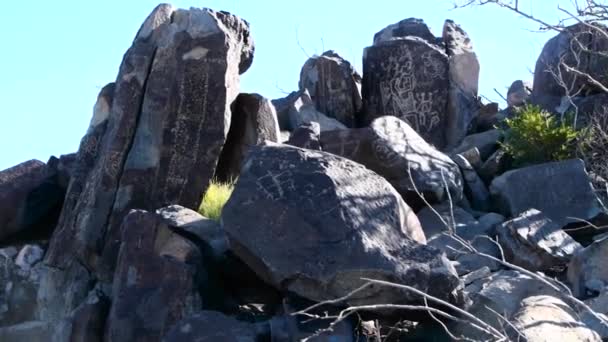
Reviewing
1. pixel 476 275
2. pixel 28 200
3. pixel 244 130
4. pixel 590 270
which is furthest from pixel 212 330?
pixel 28 200

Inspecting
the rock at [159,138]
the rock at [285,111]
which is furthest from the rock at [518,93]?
the rock at [159,138]

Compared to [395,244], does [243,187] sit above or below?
above

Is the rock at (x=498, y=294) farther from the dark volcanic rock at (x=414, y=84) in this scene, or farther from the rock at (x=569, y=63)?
the dark volcanic rock at (x=414, y=84)

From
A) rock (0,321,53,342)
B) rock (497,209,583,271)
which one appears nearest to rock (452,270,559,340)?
rock (497,209,583,271)

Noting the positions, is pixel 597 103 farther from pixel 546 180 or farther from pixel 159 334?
pixel 159 334

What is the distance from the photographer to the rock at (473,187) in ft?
36.9

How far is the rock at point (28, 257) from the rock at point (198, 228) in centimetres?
273

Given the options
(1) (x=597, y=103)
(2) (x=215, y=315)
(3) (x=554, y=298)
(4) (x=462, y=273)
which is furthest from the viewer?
(1) (x=597, y=103)

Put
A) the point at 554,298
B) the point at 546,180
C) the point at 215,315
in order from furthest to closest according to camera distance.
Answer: the point at 546,180 < the point at 215,315 < the point at 554,298

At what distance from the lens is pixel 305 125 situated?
11008mm

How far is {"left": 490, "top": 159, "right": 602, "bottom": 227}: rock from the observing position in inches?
401

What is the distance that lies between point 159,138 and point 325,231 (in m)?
3.67

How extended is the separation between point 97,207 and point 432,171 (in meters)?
3.23

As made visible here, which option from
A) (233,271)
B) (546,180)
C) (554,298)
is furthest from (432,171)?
(554,298)
